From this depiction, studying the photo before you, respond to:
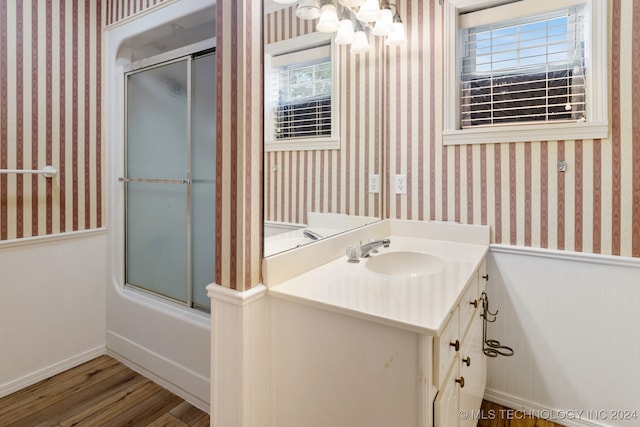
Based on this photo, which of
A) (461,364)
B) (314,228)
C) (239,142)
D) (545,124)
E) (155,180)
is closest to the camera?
(239,142)

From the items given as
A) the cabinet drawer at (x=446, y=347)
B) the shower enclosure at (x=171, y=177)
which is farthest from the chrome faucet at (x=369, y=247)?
the shower enclosure at (x=171, y=177)

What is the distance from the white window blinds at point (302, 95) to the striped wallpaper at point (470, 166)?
96 millimetres

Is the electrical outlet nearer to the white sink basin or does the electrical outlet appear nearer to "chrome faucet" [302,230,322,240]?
the white sink basin

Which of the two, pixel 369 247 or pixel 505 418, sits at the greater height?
pixel 369 247

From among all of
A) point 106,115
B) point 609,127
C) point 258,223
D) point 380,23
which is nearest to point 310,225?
point 258,223

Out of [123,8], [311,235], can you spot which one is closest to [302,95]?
[311,235]

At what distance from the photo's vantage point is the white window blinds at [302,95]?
1345 millimetres

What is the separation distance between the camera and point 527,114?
1.77 metres

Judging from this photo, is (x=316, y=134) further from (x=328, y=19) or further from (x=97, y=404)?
(x=97, y=404)

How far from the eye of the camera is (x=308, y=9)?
4.88 feet

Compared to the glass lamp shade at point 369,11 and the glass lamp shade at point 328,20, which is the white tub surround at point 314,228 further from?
the glass lamp shade at point 369,11

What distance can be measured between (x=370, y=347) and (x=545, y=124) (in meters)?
1.39

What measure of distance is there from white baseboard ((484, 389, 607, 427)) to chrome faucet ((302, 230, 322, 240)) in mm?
1276

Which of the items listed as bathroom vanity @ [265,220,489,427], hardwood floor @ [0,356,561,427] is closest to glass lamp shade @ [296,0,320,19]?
bathroom vanity @ [265,220,489,427]
